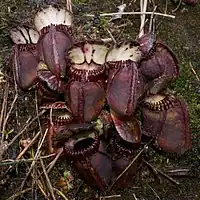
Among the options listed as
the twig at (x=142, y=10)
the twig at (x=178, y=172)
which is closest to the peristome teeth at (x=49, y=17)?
the twig at (x=142, y=10)

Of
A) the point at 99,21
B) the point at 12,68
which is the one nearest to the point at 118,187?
the point at 12,68

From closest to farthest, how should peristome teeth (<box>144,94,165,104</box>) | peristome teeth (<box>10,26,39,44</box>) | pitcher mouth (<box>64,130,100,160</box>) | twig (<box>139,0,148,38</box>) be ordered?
pitcher mouth (<box>64,130,100,160</box>)
peristome teeth (<box>144,94,165,104</box>)
peristome teeth (<box>10,26,39,44</box>)
twig (<box>139,0,148,38</box>)

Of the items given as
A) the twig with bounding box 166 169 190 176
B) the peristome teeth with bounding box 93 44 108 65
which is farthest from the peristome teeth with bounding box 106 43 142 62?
the twig with bounding box 166 169 190 176

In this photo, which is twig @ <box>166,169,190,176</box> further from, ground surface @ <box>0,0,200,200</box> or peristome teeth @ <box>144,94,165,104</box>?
peristome teeth @ <box>144,94,165,104</box>

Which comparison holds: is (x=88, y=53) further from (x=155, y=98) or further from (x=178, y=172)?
(x=178, y=172)

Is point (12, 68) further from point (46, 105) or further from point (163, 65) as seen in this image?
point (163, 65)

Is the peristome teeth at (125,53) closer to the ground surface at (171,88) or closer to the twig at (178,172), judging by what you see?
the ground surface at (171,88)
